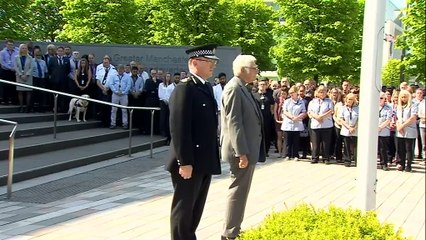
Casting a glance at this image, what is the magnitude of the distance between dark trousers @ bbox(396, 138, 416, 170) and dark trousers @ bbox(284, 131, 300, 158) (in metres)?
2.51

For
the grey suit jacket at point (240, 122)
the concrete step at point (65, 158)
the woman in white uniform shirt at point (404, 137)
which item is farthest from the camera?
the woman in white uniform shirt at point (404, 137)

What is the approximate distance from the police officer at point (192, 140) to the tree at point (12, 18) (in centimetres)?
2854

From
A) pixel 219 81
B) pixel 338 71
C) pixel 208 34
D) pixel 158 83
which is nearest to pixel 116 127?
pixel 158 83

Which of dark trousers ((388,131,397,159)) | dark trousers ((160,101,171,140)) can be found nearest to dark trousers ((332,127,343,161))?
dark trousers ((388,131,397,159))

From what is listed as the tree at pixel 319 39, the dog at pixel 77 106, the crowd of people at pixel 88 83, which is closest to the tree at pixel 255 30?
the tree at pixel 319 39

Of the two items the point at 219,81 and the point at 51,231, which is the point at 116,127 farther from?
the point at 51,231

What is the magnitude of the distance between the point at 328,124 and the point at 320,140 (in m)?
0.48

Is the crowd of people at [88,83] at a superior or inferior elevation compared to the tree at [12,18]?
inferior

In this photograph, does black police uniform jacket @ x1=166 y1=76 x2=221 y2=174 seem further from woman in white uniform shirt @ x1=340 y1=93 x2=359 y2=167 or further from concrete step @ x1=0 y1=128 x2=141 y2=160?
woman in white uniform shirt @ x1=340 y1=93 x2=359 y2=167

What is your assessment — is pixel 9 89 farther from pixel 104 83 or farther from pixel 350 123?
pixel 350 123

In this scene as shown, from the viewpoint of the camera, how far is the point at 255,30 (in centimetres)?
5097

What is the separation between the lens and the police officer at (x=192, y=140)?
5.29 meters

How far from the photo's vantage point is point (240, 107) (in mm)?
6035

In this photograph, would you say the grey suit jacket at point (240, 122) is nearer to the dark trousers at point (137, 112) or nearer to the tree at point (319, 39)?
the dark trousers at point (137, 112)
